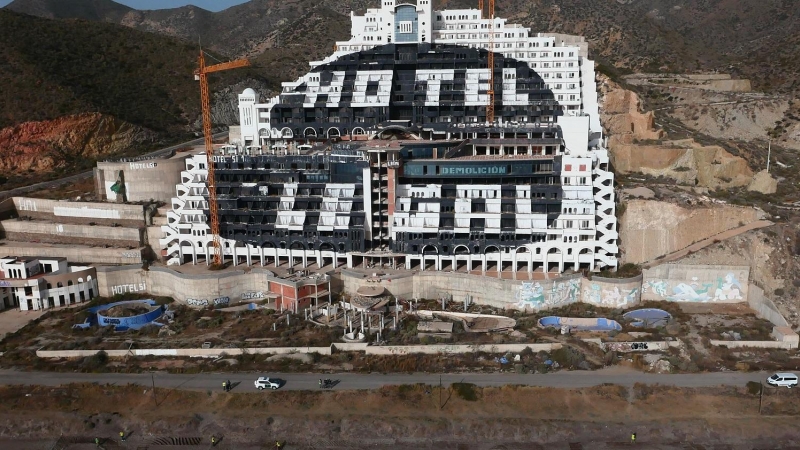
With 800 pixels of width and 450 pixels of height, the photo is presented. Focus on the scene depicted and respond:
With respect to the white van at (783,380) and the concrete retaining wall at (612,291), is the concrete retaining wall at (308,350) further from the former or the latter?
the white van at (783,380)

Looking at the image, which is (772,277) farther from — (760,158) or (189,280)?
(189,280)

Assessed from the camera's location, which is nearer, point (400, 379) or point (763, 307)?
point (400, 379)

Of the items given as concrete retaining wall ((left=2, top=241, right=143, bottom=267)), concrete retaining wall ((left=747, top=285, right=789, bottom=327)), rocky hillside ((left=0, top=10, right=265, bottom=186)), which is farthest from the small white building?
concrete retaining wall ((left=747, top=285, right=789, bottom=327))

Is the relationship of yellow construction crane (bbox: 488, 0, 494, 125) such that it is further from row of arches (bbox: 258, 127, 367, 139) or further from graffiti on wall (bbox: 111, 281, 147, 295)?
graffiti on wall (bbox: 111, 281, 147, 295)

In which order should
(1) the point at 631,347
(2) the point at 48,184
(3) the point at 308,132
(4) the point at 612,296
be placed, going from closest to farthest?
(1) the point at 631,347, (4) the point at 612,296, (3) the point at 308,132, (2) the point at 48,184

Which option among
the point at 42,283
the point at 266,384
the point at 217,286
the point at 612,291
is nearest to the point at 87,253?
the point at 42,283

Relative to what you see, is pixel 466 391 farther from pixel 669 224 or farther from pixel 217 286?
pixel 669 224
